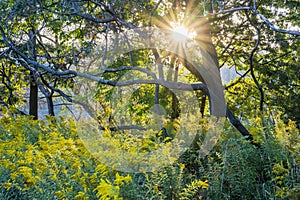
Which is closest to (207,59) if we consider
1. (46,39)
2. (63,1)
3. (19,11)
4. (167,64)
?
(167,64)

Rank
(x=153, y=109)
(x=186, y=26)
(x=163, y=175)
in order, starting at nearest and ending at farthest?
1. (x=163, y=175)
2. (x=186, y=26)
3. (x=153, y=109)

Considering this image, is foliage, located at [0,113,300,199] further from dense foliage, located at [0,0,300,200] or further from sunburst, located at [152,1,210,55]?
sunburst, located at [152,1,210,55]

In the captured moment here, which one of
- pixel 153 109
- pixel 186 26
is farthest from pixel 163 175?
pixel 153 109

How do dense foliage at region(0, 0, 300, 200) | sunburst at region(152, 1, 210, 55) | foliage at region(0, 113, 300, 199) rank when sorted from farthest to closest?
sunburst at region(152, 1, 210, 55) < dense foliage at region(0, 0, 300, 200) < foliage at region(0, 113, 300, 199)

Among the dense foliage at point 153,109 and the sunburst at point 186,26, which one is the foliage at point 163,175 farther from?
the sunburst at point 186,26

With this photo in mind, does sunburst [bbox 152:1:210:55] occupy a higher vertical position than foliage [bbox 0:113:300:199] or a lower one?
higher

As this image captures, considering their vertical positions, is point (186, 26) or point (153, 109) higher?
point (186, 26)

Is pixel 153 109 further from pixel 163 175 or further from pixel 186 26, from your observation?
pixel 163 175


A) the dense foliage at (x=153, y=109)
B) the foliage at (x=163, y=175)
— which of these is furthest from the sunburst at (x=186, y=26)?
the foliage at (x=163, y=175)

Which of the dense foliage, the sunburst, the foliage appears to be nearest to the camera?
the foliage

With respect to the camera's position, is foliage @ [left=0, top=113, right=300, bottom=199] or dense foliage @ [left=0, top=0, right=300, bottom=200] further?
dense foliage @ [left=0, top=0, right=300, bottom=200]

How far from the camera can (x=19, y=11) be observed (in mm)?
4918

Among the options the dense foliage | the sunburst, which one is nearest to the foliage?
the dense foliage

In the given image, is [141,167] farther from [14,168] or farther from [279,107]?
[279,107]
